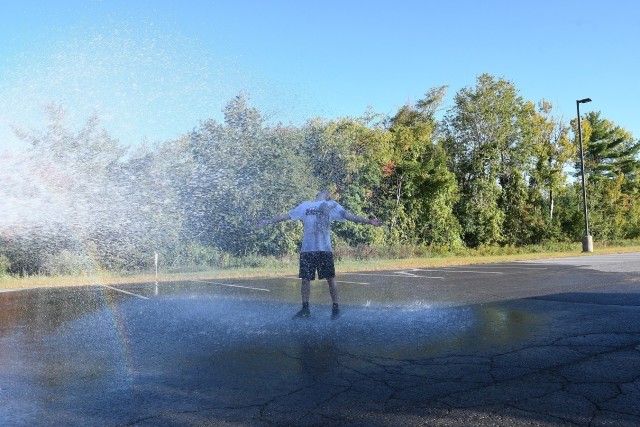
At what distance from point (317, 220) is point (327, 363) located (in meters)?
3.11

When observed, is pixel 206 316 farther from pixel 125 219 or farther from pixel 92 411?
pixel 125 219

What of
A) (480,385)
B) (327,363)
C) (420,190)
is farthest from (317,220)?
(420,190)

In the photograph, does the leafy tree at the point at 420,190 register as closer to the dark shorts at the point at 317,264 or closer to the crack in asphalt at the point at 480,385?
the dark shorts at the point at 317,264

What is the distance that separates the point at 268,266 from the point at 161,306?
10.1 m

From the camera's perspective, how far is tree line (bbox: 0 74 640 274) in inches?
595

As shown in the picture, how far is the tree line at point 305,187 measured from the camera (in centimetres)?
1512

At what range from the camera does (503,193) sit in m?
41.1

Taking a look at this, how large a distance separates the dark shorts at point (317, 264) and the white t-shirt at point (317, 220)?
77 millimetres

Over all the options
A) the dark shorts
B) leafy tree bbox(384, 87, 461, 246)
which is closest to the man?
the dark shorts

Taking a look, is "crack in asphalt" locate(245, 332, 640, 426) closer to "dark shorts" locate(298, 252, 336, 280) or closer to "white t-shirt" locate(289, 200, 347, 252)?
"dark shorts" locate(298, 252, 336, 280)

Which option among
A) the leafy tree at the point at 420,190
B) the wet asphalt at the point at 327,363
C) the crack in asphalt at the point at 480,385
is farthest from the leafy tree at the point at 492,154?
the crack in asphalt at the point at 480,385

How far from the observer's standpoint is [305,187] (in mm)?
21219

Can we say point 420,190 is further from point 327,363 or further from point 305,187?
point 327,363

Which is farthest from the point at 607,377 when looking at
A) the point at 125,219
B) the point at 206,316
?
the point at 125,219
